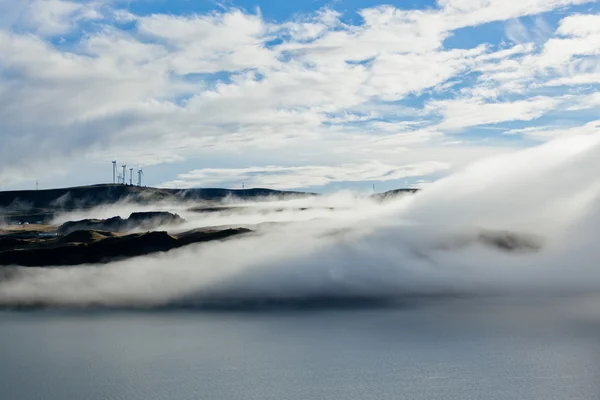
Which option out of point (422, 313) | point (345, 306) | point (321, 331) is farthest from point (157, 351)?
point (345, 306)

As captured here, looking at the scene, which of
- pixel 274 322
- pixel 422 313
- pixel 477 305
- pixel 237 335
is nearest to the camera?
pixel 237 335

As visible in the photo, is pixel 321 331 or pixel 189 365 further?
pixel 321 331

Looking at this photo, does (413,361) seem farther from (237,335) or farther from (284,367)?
(237,335)

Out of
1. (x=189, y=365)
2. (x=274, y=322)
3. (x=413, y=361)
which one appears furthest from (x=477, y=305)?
(x=189, y=365)

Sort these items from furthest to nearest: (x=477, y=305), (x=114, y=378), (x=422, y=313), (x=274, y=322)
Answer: (x=477, y=305), (x=422, y=313), (x=274, y=322), (x=114, y=378)

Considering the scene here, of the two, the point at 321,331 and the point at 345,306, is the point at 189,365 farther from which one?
the point at 345,306

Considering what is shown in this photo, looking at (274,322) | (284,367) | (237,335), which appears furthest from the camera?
(274,322)
